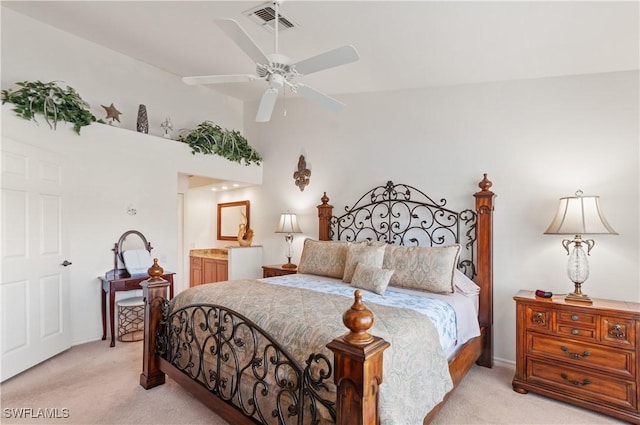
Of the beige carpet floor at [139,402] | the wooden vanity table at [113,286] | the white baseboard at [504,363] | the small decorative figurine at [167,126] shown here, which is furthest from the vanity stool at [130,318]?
the white baseboard at [504,363]

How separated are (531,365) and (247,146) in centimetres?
454

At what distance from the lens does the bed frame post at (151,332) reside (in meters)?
2.64

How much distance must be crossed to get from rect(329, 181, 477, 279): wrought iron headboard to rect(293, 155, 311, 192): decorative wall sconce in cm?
78

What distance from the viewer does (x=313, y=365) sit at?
163 cm

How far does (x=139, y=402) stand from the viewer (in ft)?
7.99

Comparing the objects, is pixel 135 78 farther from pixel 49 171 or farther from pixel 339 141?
pixel 339 141

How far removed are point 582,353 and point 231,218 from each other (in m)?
A: 5.25

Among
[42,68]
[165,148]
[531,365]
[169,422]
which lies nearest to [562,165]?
[531,365]

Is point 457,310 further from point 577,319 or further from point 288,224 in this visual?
point 288,224

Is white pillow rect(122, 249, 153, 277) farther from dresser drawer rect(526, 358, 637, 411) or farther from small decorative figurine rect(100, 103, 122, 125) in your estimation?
dresser drawer rect(526, 358, 637, 411)

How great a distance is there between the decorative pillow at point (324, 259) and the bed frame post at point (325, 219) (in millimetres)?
533

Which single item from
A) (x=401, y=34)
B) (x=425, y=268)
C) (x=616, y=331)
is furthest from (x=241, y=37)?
(x=616, y=331)

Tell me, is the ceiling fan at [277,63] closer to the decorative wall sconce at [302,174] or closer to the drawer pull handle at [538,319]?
the decorative wall sconce at [302,174]

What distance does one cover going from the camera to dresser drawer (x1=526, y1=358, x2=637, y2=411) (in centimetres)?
228
